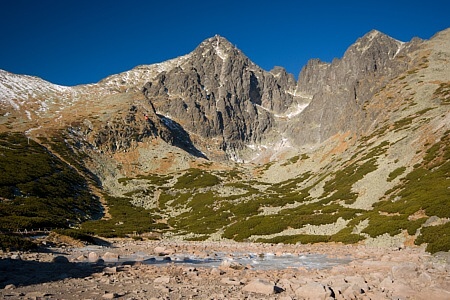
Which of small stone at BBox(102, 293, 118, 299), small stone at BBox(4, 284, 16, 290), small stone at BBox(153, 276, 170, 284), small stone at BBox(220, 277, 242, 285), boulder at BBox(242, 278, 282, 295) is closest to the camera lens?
small stone at BBox(102, 293, 118, 299)

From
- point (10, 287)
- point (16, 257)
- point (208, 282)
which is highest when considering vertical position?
point (16, 257)

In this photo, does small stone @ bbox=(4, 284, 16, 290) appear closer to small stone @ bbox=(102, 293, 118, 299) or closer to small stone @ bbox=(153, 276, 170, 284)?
small stone @ bbox=(102, 293, 118, 299)

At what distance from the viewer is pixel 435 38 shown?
168875 mm

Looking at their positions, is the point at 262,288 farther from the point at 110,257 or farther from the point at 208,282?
the point at 110,257

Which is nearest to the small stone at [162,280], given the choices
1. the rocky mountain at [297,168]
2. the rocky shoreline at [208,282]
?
the rocky shoreline at [208,282]

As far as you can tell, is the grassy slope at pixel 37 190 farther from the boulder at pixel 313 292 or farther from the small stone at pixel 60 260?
the boulder at pixel 313 292

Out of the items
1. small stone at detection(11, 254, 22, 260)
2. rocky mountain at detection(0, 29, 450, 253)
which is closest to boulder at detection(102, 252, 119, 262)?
small stone at detection(11, 254, 22, 260)

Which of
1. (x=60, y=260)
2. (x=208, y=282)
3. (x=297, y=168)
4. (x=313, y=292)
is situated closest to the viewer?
(x=313, y=292)

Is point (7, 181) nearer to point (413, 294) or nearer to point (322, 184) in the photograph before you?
point (322, 184)

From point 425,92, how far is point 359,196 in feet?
226

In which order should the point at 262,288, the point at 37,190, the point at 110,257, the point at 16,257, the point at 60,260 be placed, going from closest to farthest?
the point at 262,288 < the point at 16,257 < the point at 60,260 < the point at 110,257 < the point at 37,190

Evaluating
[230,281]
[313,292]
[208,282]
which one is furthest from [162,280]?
[313,292]

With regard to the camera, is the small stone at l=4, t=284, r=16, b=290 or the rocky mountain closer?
the small stone at l=4, t=284, r=16, b=290

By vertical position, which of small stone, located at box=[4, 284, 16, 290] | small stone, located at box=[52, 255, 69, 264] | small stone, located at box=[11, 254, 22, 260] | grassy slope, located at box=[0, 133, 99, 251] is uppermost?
grassy slope, located at box=[0, 133, 99, 251]
